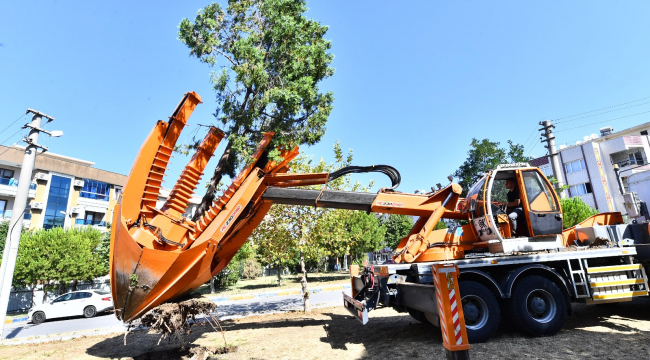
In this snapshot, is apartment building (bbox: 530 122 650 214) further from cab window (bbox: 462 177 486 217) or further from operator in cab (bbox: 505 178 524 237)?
cab window (bbox: 462 177 486 217)

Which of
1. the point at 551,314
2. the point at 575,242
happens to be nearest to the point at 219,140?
the point at 551,314

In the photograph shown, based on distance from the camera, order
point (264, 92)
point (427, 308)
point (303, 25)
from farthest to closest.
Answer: point (303, 25), point (264, 92), point (427, 308)

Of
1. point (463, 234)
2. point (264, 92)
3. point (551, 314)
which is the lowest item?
point (551, 314)

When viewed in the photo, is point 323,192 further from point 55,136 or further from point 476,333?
point 55,136

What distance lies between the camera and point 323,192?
7.37m

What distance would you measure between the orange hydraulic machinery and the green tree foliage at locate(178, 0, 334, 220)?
0.67m

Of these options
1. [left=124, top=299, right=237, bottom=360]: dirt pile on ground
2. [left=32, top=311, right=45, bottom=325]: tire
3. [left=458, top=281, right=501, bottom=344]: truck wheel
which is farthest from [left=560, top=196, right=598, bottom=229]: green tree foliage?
[left=32, top=311, right=45, bottom=325]: tire

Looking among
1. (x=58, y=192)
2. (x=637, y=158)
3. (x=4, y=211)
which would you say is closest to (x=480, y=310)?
(x=4, y=211)

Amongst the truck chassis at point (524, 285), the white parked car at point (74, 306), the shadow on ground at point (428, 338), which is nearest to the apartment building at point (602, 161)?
the shadow on ground at point (428, 338)

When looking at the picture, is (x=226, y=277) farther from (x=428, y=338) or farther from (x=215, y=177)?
(x=428, y=338)

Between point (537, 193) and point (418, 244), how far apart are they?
9.31 ft

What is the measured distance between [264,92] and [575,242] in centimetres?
793

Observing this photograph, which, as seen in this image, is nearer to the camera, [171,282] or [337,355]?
[171,282]

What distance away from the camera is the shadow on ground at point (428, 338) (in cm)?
576
